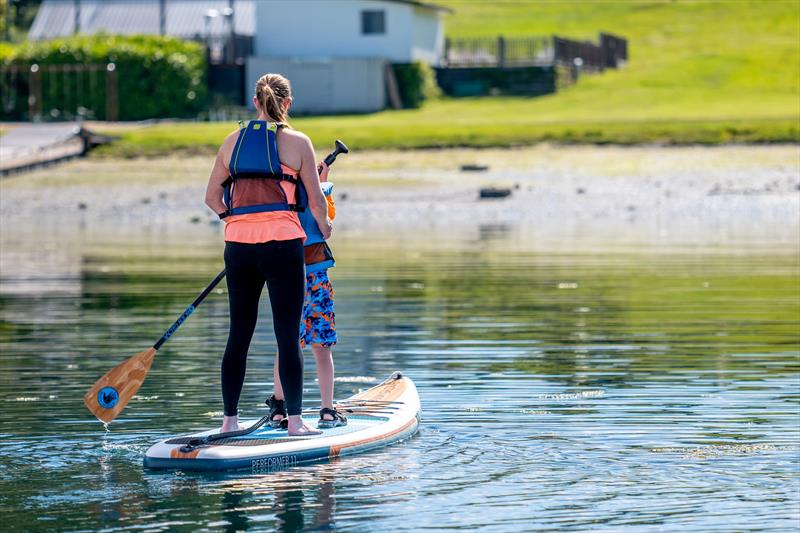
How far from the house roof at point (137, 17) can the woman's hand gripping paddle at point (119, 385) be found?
5793 centimetres

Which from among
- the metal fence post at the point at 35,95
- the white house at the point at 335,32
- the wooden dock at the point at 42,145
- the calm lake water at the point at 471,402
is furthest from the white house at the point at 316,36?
the calm lake water at the point at 471,402

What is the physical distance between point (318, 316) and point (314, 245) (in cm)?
50

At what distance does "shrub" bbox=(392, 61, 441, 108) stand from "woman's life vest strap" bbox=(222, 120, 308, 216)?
5052 cm

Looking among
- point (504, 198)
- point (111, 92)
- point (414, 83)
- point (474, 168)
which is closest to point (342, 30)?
point (414, 83)

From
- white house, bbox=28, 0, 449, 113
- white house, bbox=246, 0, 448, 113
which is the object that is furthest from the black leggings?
white house, bbox=246, 0, 448, 113

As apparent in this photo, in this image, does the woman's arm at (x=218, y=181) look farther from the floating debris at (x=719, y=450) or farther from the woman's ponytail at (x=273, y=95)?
the floating debris at (x=719, y=450)

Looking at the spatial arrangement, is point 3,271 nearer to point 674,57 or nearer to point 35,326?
point 35,326

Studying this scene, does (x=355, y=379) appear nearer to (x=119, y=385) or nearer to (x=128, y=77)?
(x=119, y=385)

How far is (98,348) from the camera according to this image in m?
16.1

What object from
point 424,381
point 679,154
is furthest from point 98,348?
point 679,154

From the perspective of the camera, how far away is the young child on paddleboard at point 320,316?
35.3 ft

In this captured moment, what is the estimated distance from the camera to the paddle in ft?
35.8

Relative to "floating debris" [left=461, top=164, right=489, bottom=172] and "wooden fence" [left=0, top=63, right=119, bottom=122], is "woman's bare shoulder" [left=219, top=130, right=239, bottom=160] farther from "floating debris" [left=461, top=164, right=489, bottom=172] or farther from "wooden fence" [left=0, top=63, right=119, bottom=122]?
"wooden fence" [left=0, top=63, right=119, bottom=122]

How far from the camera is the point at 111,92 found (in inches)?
2190
